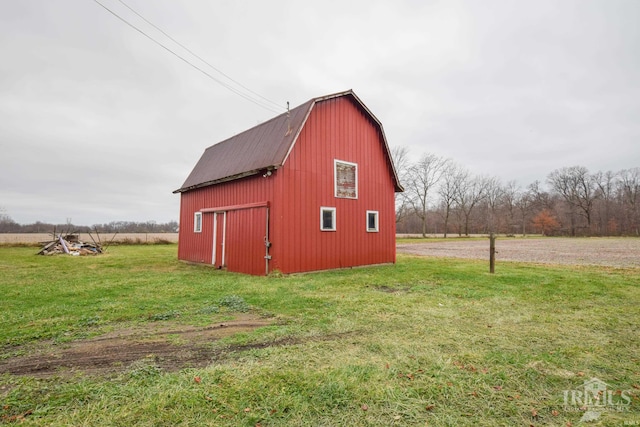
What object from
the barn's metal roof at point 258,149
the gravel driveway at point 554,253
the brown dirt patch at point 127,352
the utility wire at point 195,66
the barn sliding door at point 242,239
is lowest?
the gravel driveway at point 554,253

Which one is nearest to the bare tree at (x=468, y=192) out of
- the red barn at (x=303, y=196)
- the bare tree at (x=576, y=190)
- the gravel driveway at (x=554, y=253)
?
the bare tree at (x=576, y=190)

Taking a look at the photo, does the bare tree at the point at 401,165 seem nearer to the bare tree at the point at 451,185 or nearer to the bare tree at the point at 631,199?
the bare tree at the point at 451,185

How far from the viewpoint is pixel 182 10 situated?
1114 centimetres

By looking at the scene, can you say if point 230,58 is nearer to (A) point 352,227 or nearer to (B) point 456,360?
(A) point 352,227

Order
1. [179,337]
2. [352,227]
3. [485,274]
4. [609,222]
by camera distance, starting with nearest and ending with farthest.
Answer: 1. [179,337]
2. [485,274]
3. [352,227]
4. [609,222]

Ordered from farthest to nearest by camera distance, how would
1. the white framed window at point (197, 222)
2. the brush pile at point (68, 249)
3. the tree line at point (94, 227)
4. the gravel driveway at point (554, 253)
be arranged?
the tree line at point (94, 227) → the brush pile at point (68, 249) → the white framed window at point (197, 222) → the gravel driveway at point (554, 253)

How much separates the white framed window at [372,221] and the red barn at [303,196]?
0.16 feet

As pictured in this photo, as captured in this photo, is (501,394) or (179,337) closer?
(501,394)

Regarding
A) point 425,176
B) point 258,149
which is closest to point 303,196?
point 258,149

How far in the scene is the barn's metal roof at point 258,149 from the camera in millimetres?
11664

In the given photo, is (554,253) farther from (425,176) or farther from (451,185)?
(451,185)

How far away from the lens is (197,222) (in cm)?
1617

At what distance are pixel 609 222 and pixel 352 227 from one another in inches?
3002

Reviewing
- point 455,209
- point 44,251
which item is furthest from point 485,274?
point 455,209
